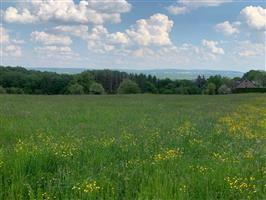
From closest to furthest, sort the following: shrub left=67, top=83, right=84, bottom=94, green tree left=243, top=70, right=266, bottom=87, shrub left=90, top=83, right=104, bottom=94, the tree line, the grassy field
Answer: the grassy field
shrub left=67, top=83, right=84, bottom=94
the tree line
shrub left=90, top=83, right=104, bottom=94
green tree left=243, top=70, right=266, bottom=87

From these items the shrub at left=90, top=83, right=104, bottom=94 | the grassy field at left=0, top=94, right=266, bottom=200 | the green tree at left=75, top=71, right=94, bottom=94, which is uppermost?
the grassy field at left=0, top=94, right=266, bottom=200

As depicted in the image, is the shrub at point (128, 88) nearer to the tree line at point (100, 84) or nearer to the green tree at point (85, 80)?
the tree line at point (100, 84)

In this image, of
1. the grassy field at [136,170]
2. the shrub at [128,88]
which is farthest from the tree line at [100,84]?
the grassy field at [136,170]

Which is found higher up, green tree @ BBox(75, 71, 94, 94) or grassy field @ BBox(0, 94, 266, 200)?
grassy field @ BBox(0, 94, 266, 200)

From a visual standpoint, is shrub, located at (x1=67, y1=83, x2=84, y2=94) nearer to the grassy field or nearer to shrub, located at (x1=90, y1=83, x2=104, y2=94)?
shrub, located at (x1=90, y1=83, x2=104, y2=94)

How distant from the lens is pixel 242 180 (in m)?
7.88

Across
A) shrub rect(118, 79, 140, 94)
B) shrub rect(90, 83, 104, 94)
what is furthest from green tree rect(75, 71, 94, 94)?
shrub rect(118, 79, 140, 94)

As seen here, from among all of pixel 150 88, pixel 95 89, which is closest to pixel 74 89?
pixel 95 89

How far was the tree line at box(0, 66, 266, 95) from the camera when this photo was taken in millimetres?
123375

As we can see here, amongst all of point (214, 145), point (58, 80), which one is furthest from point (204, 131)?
point (58, 80)

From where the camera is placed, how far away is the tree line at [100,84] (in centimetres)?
12338

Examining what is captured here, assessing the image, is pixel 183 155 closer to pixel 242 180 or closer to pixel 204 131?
pixel 242 180

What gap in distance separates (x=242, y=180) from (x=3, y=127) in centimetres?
1091

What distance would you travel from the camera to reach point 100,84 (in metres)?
150
